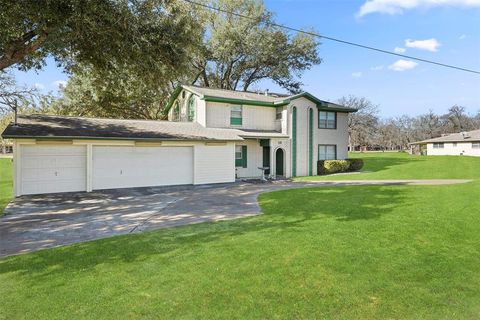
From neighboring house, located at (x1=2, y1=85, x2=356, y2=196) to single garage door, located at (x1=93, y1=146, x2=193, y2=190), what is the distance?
46 mm

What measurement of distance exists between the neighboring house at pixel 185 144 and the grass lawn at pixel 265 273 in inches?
368

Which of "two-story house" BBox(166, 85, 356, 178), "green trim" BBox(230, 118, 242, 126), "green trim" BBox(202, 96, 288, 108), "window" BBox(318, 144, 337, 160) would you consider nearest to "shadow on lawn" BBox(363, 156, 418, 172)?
"window" BBox(318, 144, 337, 160)

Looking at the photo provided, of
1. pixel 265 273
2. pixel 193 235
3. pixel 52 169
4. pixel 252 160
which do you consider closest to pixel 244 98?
pixel 252 160

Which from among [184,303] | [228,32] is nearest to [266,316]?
[184,303]

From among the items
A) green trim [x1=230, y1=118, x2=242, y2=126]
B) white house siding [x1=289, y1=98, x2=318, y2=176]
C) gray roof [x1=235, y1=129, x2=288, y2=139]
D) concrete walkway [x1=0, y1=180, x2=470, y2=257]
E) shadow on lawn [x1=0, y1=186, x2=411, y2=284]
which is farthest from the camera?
white house siding [x1=289, y1=98, x2=318, y2=176]

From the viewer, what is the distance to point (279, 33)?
108ft

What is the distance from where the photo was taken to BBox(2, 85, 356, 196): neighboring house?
48.0ft

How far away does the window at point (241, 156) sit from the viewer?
21.9 meters

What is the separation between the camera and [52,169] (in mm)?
14719

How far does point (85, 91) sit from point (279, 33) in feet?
64.5

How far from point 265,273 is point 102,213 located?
23.9 feet

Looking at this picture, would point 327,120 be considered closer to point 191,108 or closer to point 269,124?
point 269,124

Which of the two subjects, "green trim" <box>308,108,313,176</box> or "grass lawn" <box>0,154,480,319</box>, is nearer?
"grass lawn" <box>0,154,480,319</box>

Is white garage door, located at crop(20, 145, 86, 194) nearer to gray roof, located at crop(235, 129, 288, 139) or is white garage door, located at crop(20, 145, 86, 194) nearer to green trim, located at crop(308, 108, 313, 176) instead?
gray roof, located at crop(235, 129, 288, 139)
